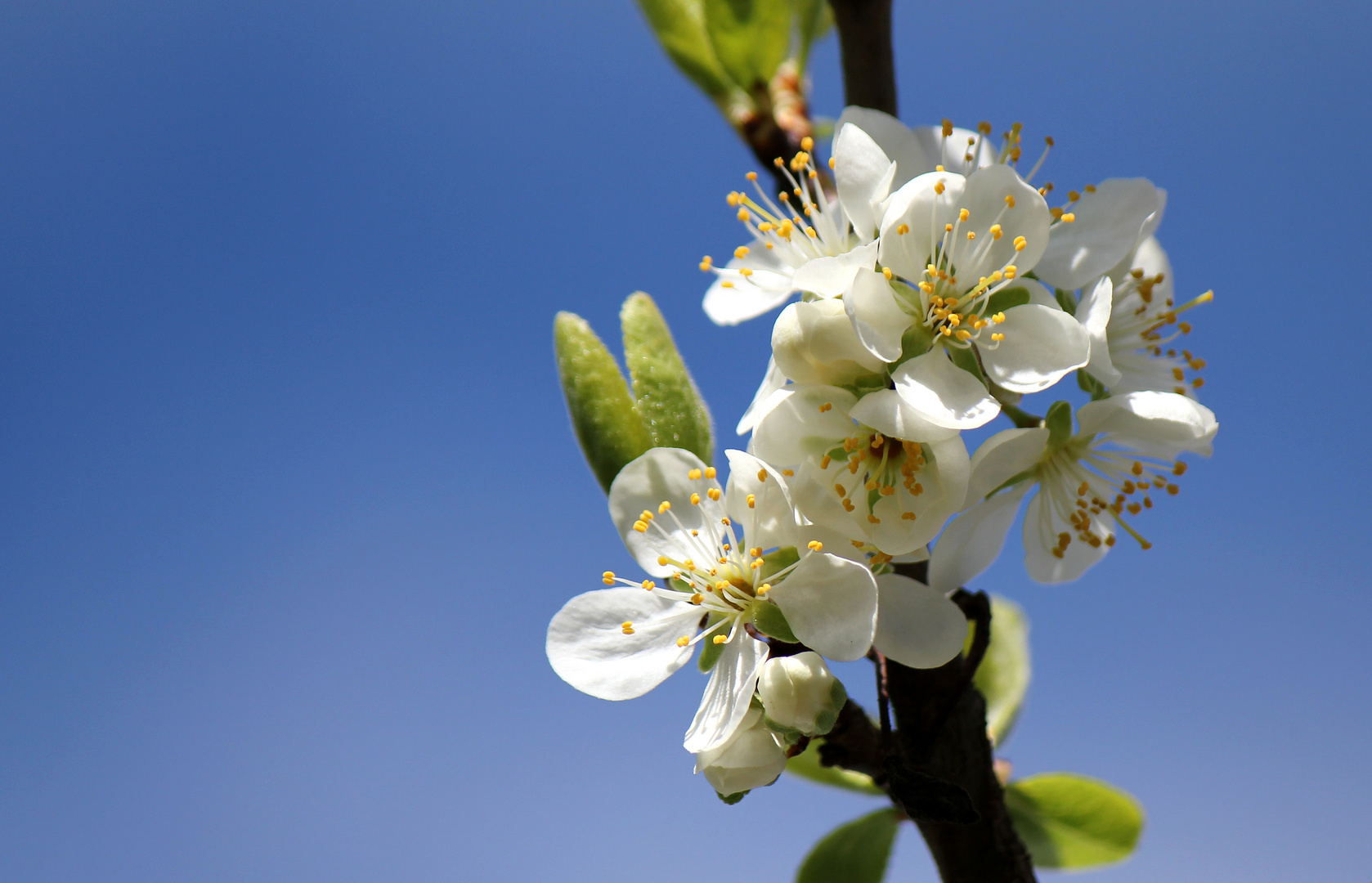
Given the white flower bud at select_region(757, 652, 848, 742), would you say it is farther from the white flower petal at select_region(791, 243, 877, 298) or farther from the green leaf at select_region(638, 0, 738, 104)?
the green leaf at select_region(638, 0, 738, 104)

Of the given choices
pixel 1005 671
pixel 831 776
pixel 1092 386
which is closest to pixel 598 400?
pixel 1092 386

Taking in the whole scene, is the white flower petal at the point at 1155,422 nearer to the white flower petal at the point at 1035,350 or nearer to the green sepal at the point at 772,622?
the white flower petal at the point at 1035,350

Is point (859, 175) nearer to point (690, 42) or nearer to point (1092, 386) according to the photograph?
point (1092, 386)

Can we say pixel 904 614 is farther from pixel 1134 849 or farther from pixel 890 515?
pixel 1134 849

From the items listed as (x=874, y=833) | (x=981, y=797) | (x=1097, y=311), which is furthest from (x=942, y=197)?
(x=874, y=833)

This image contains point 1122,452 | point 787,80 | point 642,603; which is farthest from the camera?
point 787,80
